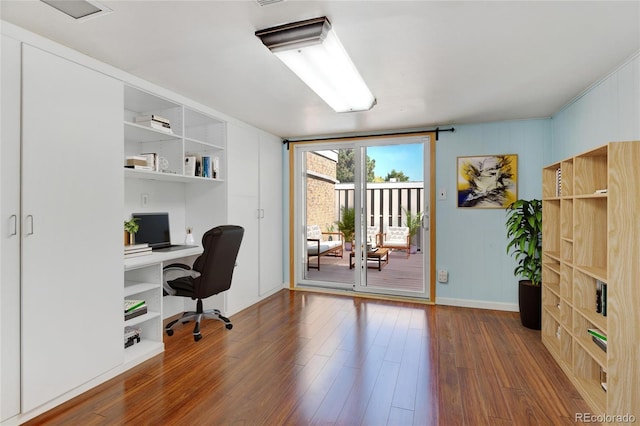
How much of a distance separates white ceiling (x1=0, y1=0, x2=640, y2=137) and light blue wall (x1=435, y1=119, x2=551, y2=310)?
2.17 ft

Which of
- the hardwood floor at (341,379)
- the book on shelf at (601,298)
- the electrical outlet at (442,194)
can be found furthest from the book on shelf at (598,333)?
the electrical outlet at (442,194)

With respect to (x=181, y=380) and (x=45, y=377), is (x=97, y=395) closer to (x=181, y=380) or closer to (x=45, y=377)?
(x=45, y=377)

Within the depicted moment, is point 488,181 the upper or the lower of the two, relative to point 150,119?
lower

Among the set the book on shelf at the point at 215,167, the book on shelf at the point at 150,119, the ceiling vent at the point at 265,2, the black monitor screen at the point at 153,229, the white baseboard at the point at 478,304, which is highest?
the ceiling vent at the point at 265,2

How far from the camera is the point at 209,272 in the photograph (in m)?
3.23

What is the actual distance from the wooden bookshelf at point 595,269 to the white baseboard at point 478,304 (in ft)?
3.26

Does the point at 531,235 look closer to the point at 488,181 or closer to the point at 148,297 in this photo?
the point at 488,181

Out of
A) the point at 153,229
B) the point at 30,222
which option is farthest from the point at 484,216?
the point at 30,222

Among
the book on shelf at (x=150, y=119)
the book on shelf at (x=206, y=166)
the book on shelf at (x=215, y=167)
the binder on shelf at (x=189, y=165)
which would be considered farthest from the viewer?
the book on shelf at (x=215, y=167)

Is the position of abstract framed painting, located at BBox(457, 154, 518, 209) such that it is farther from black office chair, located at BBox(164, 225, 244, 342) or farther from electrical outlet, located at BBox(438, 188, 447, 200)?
black office chair, located at BBox(164, 225, 244, 342)

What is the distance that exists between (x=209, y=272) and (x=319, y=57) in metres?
2.19

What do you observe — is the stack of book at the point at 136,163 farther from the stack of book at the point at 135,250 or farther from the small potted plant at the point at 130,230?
the stack of book at the point at 135,250

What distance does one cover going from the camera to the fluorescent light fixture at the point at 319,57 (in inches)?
77.3

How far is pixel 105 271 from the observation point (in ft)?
Result: 8.11
